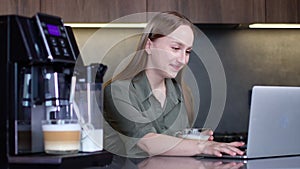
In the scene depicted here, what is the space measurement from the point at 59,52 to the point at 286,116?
754mm

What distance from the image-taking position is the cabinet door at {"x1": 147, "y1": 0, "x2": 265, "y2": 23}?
3.10m

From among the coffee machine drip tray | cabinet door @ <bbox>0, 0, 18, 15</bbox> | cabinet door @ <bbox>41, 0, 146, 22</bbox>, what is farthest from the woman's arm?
cabinet door @ <bbox>0, 0, 18, 15</bbox>

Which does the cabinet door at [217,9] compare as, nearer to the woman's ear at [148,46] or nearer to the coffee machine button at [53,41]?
the woman's ear at [148,46]

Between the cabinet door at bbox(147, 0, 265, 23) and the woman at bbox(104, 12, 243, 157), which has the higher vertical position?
the cabinet door at bbox(147, 0, 265, 23)

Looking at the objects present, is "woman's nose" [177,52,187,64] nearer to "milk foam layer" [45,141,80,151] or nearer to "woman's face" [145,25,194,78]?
"woman's face" [145,25,194,78]

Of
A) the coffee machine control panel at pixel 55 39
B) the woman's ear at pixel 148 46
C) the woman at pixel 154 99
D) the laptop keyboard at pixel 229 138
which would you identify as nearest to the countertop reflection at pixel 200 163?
the woman at pixel 154 99

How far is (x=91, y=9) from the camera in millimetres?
3047

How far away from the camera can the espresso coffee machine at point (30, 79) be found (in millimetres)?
1238

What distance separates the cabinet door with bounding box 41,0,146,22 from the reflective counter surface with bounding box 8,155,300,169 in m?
1.55

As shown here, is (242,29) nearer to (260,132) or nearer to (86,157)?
(260,132)

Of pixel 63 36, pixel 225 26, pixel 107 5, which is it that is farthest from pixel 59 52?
pixel 225 26

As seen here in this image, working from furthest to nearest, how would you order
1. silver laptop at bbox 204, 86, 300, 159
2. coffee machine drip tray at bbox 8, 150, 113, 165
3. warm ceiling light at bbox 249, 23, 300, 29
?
warm ceiling light at bbox 249, 23, 300, 29, silver laptop at bbox 204, 86, 300, 159, coffee machine drip tray at bbox 8, 150, 113, 165

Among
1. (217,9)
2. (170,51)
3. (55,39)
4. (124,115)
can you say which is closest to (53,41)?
(55,39)

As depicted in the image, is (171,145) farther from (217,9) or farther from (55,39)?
(217,9)
